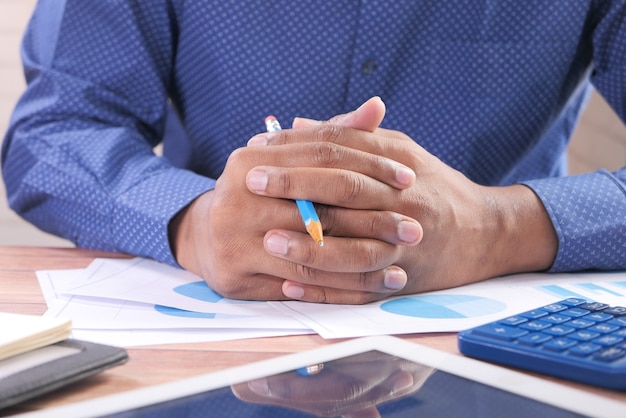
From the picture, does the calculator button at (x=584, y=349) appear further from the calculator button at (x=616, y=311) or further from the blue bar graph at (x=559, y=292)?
the blue bar graph at (x=559, y=292)

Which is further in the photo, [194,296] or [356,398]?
[194,296]

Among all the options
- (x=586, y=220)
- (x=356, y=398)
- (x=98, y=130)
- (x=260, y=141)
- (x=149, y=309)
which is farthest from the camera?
(x=98, y=130)

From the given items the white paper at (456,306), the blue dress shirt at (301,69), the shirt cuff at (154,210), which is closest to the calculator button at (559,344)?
the white paper at (456,306)

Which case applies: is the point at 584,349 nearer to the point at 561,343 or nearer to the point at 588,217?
the point at 561,343

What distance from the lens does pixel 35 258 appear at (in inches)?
39.7

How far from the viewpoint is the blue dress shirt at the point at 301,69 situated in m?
1.21

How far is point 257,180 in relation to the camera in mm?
781

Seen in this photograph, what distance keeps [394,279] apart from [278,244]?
0.12 metres

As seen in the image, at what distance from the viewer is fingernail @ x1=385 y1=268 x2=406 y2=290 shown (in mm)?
796

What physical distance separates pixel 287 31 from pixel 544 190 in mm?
487

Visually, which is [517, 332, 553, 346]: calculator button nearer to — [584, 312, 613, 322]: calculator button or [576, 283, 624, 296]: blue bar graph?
[584, 312, 613, 322]: calculator button

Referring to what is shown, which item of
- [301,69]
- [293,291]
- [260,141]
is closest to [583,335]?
[293,291]

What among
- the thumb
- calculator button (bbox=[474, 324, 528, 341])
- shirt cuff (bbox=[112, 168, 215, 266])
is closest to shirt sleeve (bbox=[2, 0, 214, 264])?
shirt cuff (bbox=[112, 168, 215, 266])

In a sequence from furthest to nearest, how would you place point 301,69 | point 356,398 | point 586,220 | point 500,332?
point 301,69
point 586,220
point 500,332
point 356,398
